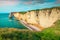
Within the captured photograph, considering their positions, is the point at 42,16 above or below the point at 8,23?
above

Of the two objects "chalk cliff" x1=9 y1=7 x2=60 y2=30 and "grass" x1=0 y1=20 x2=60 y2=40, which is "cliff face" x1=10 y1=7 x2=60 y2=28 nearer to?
"chalk cliff" x1=9 y1=7 x2=60 y2=30

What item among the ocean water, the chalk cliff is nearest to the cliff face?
the chalk cliff

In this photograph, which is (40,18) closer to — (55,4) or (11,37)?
(55,4)

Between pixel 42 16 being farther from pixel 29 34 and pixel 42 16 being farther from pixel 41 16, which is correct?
pixel 29 34

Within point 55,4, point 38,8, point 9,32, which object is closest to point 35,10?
point 38,8

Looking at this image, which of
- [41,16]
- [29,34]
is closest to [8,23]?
[29,34]

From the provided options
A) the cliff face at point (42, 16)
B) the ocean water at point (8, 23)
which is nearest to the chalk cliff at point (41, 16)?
the cliff face at point (42, 16)

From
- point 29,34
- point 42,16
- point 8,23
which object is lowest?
point 29,34
